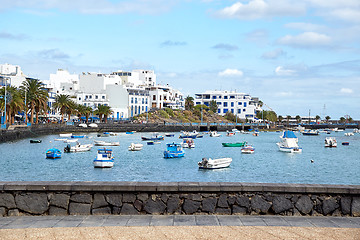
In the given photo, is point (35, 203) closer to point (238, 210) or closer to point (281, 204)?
point (238, 210)

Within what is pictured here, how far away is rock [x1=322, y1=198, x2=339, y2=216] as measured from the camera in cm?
1177

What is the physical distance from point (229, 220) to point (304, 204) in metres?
2.19

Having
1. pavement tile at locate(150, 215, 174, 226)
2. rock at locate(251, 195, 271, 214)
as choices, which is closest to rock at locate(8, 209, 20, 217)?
pavement tile at locate(150, 215, 174, 226)

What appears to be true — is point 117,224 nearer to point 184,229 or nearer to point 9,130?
point 184,229

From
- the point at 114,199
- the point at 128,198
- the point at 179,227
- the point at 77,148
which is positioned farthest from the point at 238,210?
the point at 77,148

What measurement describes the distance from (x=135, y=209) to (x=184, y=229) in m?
1.91

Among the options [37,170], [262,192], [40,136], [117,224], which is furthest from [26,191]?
[40,136]

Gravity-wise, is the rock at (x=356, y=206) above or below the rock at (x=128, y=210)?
above

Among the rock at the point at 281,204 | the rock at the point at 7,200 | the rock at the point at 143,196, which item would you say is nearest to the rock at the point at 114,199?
the rock at the point at 143,196

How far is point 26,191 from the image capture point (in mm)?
11664

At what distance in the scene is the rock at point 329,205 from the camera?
11773mm

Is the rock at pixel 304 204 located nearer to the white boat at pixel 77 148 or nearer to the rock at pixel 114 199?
the rock at pixel 114 199

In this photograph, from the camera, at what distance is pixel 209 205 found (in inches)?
464

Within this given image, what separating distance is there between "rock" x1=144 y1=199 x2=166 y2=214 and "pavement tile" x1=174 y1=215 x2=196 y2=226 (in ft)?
1.54
